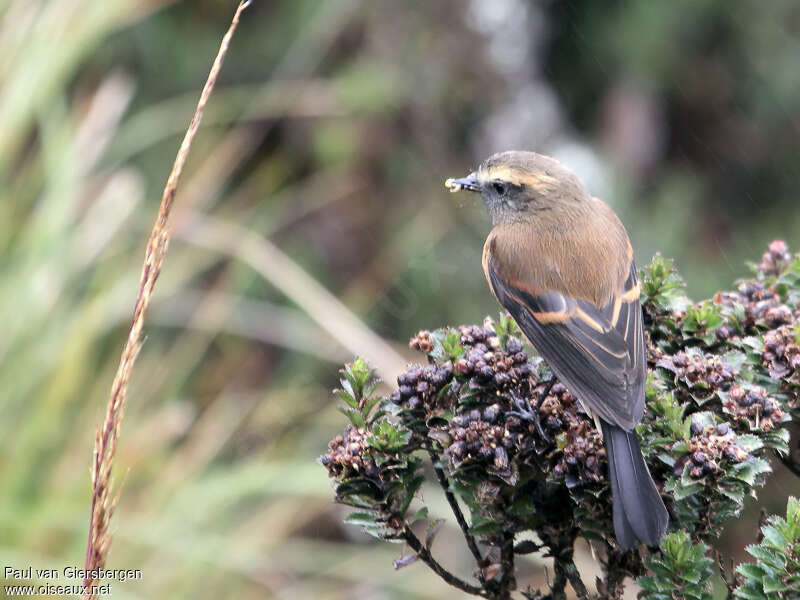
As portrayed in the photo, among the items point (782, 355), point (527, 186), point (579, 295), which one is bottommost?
point (782, 355)

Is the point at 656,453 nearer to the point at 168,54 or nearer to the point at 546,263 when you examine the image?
the point at 546,263

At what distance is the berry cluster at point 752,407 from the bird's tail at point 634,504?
0.20 m

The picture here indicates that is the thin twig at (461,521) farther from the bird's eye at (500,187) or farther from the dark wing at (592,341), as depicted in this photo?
the bird's eye at (500,187)

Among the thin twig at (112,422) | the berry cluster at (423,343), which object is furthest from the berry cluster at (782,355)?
the thin twig at (112,422)

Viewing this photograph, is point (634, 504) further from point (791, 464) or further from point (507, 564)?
point (791, 464)

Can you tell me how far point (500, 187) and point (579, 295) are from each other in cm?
59

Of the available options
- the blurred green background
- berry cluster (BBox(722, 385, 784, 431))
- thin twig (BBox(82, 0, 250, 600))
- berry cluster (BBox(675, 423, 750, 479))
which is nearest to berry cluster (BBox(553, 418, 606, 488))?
berry cluster (BBox(675, 423, 750, 479))

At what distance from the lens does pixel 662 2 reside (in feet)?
19.0

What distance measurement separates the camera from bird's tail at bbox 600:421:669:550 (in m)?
1.68

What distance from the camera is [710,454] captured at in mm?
1713

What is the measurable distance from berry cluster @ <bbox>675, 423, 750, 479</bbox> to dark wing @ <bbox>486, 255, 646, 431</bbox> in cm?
27

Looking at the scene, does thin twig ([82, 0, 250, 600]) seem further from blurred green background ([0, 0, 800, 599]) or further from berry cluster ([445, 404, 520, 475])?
blurred green background ([0, 0, 800, 599])

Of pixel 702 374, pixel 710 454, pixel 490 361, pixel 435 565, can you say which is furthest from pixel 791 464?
pixel 435 565

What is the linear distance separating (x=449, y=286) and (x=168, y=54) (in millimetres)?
2138
